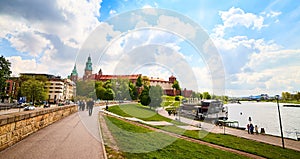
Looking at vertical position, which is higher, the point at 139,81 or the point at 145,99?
the point at 139,81

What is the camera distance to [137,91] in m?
46.4

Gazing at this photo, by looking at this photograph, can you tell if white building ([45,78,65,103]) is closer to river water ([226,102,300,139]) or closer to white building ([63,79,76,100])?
white building ([63,79,76,100])

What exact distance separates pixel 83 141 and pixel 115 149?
1.58 metres

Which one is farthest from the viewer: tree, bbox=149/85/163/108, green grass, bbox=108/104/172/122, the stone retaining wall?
tree, bbox=149/85/163/108

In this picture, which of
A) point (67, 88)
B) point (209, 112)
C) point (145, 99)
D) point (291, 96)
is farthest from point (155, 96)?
point (291, 96)

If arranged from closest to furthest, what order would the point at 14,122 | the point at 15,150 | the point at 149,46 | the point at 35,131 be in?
1. the point at 15,150
2. the point at 14,122
3. the point at 35,131
4. the point at 149,46

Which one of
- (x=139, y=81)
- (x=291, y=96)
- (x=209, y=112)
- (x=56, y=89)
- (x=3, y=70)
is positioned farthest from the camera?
(x=291, y=96)

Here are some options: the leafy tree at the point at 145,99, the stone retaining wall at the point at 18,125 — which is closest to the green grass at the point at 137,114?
the leafy tree at the point at 145,99

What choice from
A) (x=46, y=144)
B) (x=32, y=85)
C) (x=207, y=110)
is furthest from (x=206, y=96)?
(x=46, y=144)

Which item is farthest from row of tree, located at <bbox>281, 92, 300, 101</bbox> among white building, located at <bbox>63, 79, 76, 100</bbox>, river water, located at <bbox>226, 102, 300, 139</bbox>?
white building, located at <bbox>63, 79, 76, 100</bbox>

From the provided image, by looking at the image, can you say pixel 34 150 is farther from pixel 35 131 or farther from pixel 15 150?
pixel 35 131

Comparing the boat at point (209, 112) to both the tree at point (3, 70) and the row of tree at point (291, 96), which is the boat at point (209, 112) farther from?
the row of tree at point (291, 96)

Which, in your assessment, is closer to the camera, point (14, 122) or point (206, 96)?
point (14, 122)

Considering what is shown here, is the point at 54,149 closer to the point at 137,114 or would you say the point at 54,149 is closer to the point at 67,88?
the point at 137,114
